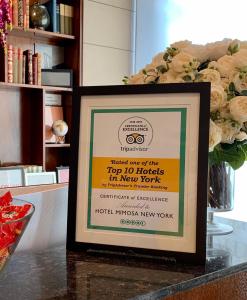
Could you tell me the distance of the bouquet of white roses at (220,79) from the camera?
859mm

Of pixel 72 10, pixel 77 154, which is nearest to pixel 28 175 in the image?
pixel 72 10

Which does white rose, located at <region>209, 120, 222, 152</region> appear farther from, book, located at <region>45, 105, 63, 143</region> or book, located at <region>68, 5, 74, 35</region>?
book, located at <region>68, 5, 74, 35</region>

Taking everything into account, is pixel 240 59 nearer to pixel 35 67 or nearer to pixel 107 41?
pixel 35 67

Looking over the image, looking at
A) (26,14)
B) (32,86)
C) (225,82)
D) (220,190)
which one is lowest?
(220,190)

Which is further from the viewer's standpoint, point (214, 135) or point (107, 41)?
point (107, 41)

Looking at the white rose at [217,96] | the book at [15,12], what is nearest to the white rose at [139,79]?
the white rose at [217,96]

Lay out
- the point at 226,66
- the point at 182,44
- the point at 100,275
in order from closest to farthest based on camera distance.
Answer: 1. the point at 100,275
2. the point at 226,66
3. the point at 182,44

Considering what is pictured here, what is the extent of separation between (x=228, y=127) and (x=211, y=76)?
0.12m

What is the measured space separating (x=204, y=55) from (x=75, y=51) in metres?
2.67

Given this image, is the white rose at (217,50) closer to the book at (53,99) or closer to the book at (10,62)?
the book at (10,62)

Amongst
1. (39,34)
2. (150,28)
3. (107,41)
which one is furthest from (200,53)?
(150,28)

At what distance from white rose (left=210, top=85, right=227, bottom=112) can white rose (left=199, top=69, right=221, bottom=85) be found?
0.9 inches

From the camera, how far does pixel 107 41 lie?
356 cm

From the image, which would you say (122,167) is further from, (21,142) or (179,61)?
(21,142)
